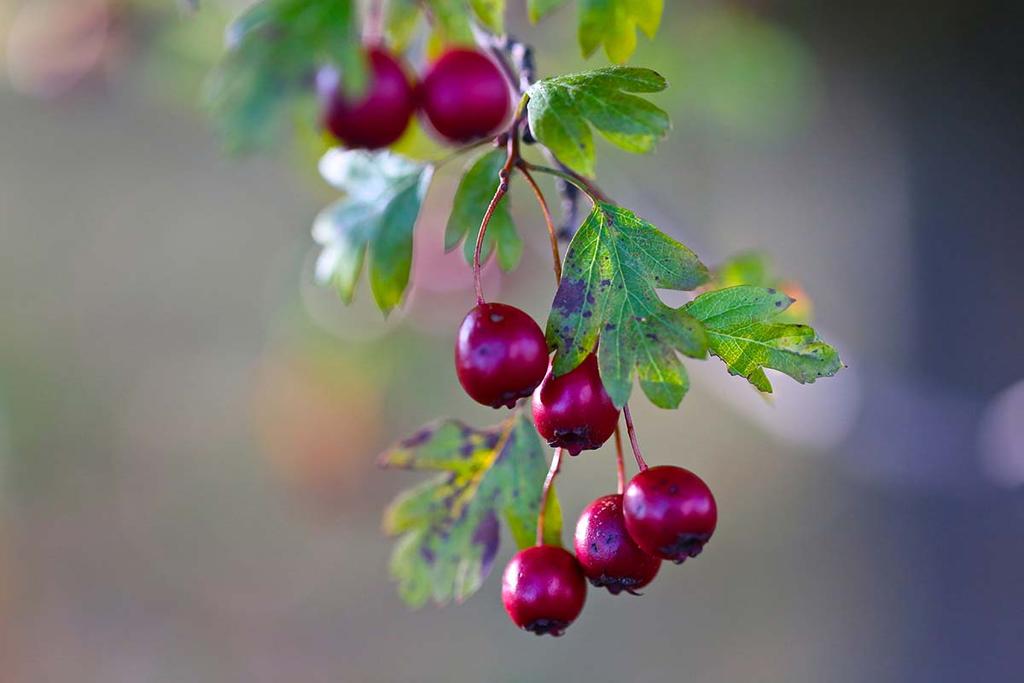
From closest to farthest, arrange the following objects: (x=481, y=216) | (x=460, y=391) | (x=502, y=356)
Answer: (x=502, y=356) → (x=481, y=216) → (x=460, y=391)

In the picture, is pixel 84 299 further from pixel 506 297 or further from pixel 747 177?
pixel 747 177

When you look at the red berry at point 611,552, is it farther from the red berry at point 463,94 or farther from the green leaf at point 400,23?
the green leaf at point 400,23

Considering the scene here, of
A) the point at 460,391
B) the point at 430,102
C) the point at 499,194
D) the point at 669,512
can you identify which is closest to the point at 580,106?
the point at 499,194

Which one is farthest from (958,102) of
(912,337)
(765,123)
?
(765,123)

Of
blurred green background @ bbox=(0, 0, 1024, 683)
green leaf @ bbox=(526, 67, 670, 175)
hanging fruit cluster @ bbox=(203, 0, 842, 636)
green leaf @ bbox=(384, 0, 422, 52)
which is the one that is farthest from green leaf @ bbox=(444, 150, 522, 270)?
blurred green background @ bbox=(0, 0, 1024, 683)

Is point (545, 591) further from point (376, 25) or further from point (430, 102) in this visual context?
point (376, 25)
